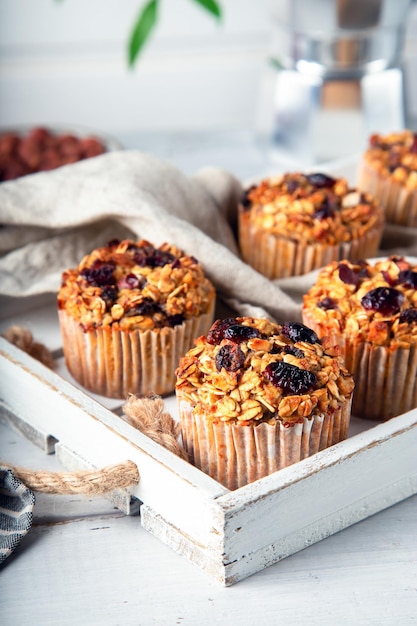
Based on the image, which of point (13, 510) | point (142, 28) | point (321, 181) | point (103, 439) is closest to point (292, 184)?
point (321, 181)

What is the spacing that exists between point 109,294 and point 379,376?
1.33ft

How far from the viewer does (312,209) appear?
64.2 inches

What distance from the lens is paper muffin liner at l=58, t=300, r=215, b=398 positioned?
1396 mm

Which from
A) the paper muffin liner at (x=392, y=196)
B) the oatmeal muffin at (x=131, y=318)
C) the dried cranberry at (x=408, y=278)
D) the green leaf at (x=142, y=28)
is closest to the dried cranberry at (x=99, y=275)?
the oatmeal muffin at (x=131, y=318)

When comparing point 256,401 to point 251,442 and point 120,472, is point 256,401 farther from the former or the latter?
point 120,472

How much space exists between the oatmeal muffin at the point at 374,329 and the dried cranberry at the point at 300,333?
81mm

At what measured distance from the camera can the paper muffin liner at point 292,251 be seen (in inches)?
63.8

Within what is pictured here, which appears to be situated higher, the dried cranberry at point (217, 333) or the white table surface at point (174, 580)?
the dried cranberry at point (217, 333)

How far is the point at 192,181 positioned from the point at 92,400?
0.61 meters

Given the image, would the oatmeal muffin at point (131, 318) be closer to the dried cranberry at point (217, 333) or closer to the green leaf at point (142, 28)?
the dried cranberry at point (217, 333)

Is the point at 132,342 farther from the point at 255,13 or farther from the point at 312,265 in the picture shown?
the point at 255,13

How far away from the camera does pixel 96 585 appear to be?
116 centimetres

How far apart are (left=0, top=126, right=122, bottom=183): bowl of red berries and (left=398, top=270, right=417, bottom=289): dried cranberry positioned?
91 centimetres

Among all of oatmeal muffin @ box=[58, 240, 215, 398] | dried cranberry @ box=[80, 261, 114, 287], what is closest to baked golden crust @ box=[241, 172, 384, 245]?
oatmeal muffin @ box=[58, 240, 215, 398]
